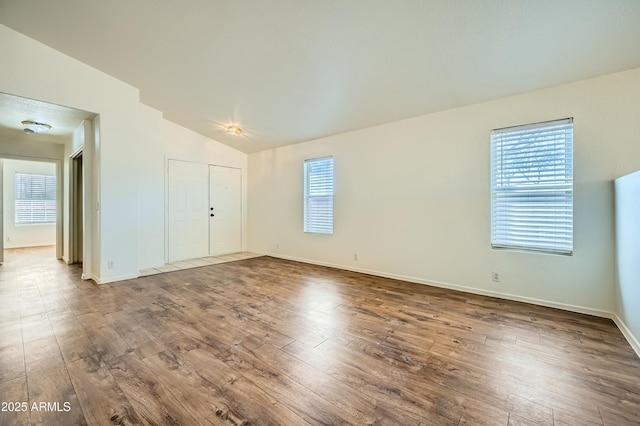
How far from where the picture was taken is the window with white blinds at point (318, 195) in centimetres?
521

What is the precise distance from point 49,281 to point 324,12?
5.39 m

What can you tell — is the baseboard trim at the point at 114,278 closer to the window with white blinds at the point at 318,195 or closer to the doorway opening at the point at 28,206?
the window with white blinds at the point at 318,195

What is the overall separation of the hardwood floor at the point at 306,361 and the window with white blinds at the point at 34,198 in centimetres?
606

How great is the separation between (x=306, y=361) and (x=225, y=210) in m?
5.02

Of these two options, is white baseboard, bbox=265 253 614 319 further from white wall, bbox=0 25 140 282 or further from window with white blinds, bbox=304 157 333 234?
white wall, bbox=0 25 140 282

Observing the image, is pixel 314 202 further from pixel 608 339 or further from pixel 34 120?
pixel 34 120

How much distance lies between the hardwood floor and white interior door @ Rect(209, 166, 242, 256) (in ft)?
9.00

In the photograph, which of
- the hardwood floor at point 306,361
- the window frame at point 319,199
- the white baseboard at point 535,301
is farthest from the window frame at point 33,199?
the white baseboard at point 535,301

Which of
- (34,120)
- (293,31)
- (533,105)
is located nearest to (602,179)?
(533,105)

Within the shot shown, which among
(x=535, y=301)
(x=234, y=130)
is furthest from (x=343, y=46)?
(x=535, y=301)

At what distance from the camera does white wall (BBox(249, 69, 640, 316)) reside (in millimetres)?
2814

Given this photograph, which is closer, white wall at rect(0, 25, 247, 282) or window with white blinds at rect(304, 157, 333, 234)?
white wall at rect(0, 25, 247, 282)

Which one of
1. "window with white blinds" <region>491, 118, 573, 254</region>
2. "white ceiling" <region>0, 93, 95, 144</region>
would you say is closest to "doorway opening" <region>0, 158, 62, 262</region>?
"white ceiling" <region>0, 93, 95, 144</region>

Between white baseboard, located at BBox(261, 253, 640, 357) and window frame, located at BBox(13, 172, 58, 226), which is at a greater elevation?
window frame, located at BBox(13, 172, 58, 226)
